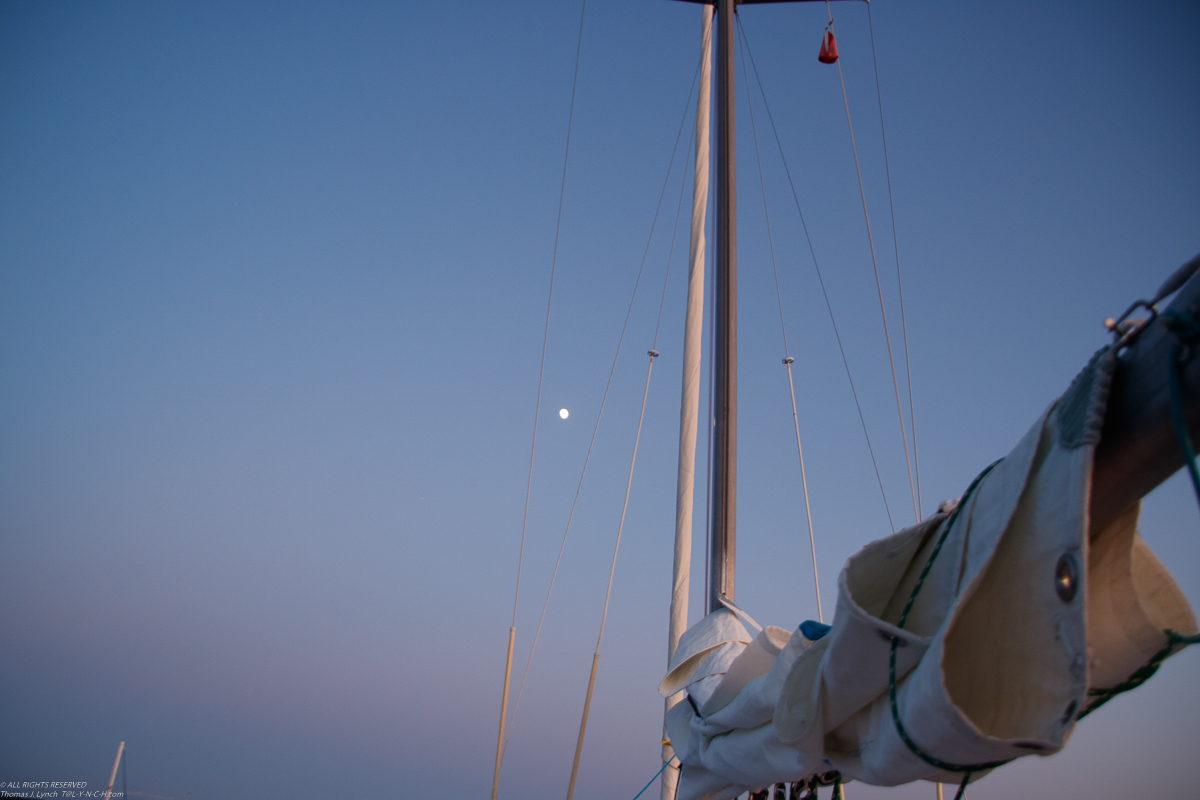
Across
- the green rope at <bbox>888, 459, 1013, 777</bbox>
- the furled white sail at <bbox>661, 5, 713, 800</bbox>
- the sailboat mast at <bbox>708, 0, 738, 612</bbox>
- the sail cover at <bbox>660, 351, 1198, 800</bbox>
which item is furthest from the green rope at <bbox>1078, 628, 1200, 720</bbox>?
the furled white sail at <bbox>661, 5, 713, 800</bbox>

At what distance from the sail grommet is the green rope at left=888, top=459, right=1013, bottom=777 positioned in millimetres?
271

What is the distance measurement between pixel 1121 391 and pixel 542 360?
5.71m

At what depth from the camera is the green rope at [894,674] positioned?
43.6 inches

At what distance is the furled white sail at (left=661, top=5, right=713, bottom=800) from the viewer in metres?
4.18

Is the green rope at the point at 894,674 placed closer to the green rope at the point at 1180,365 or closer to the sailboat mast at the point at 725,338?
the green rope at the point at 1180,365

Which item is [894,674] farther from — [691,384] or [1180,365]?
[691,384]

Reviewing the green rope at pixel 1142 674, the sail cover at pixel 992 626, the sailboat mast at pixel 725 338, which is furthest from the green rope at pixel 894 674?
the sailboat mast at pixel 725 338

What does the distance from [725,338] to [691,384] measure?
4.56 feet

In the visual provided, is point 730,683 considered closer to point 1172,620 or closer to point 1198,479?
point 1172,620

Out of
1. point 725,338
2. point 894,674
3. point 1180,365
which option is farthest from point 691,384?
point 1180,365

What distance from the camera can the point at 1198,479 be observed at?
2.79 ft

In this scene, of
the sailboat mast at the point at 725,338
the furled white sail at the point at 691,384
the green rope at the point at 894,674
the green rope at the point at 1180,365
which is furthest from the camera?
the furled white sail at the point at 691,384

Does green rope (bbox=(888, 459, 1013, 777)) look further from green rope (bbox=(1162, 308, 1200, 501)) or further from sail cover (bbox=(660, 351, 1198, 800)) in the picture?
green rope (bbox=(1162, 308, 1200, 501))

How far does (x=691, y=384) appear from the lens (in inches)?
202
